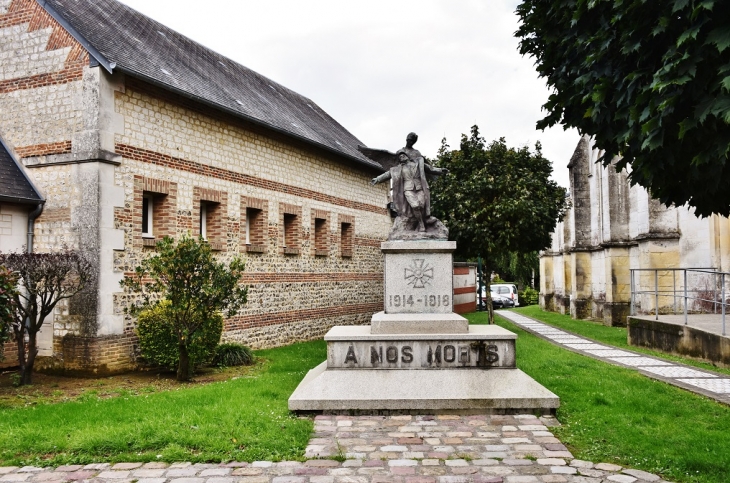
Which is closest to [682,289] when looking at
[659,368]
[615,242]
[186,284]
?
[615,242]

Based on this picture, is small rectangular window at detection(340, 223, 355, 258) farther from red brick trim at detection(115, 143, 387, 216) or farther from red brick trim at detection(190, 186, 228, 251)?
red brick trim at detection(190, 186, 228, 251)

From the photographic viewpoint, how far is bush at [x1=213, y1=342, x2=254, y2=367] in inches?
478

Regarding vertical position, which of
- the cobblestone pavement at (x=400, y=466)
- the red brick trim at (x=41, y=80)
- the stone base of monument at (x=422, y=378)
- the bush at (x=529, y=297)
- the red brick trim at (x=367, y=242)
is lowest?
the bush at (x=529, y=297)

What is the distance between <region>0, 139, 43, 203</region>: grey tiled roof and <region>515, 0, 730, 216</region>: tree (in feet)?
30.0

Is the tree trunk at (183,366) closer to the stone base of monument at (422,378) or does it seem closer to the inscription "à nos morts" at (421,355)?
the stone base of monument at (422,378)

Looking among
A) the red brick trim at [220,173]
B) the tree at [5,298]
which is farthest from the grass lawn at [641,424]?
the red brick trim at [220,173]

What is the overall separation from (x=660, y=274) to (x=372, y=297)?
29.8ft

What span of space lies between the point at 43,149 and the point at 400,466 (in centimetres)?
940

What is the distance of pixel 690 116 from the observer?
4.53 metres

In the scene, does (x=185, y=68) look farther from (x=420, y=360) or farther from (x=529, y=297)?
(x=529, y=297)

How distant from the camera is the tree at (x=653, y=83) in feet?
14.1

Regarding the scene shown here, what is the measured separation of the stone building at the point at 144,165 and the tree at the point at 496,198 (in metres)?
3.85

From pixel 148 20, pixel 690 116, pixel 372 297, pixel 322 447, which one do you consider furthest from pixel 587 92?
pixel 372 297

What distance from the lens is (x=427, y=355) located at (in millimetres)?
7715
